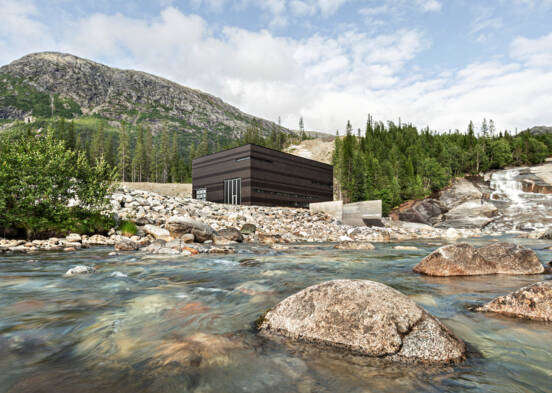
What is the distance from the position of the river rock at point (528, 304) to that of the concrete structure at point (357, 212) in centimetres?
3593

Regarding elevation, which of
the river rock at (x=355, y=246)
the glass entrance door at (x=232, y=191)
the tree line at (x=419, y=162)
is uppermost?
the tree line at (x=419, y=162)

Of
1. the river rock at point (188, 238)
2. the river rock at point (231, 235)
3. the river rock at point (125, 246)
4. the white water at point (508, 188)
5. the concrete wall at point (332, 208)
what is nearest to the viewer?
the river rock at point (125, 246)

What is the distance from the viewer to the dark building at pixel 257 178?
46.1m

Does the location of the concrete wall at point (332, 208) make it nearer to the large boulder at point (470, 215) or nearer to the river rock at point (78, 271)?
the large boulder at point (470, 215)

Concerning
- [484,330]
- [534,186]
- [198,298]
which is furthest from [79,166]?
[534,186]

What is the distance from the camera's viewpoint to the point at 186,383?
2.36 m

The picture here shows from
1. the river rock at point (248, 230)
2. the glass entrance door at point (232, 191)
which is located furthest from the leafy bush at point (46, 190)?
the glass entrance door at point (232, 191)

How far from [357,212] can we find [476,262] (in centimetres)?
3371

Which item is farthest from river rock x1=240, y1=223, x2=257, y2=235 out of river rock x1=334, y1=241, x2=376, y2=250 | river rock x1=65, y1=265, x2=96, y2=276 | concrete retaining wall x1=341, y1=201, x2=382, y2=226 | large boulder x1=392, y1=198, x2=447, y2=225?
large boulder x1=392, y1=198, x2=447, y2=225

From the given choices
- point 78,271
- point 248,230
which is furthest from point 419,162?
point 78,271

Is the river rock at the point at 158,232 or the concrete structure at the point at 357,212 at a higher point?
the concrete structure at the point at 357,212

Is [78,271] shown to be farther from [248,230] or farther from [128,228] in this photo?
[248,230]

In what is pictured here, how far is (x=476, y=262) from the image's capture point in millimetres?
7555

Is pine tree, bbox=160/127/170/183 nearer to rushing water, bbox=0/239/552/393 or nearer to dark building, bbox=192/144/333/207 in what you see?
dark building, bbox=192/144/333/207
